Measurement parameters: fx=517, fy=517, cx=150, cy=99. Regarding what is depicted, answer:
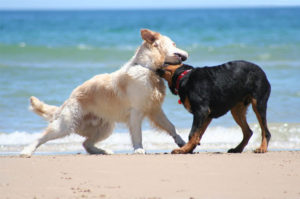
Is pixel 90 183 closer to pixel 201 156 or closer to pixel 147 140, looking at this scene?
pixel 201 156

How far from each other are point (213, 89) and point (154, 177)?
161 centimetres

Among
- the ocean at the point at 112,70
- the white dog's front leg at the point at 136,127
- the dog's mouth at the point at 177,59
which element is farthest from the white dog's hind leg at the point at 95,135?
the dog's mouth at the point at 177,59

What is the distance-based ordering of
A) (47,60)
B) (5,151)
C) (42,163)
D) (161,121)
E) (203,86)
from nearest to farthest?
(42,163)
(203,86)
(161,121)
(5,151)
(47,60)

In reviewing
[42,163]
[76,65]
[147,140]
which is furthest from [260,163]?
[76,65]

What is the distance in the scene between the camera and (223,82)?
6203 mm

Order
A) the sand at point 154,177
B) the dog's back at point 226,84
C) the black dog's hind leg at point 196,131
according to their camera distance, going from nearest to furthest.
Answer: the sand at point 154,177 < the black dog's hind leg at point 196,131 < the dog's back at point 226,84

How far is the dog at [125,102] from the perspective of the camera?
6477mm

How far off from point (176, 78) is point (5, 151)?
10.1 ft

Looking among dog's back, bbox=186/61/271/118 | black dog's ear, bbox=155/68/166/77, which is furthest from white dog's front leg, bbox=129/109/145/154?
dog's back, bbox=186/61/271/118

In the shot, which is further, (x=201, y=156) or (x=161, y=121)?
(x=161, y=121)

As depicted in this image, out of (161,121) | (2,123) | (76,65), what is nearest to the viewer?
(161,121)

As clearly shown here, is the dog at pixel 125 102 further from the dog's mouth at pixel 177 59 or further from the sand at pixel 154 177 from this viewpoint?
the sand at pixel 154 177

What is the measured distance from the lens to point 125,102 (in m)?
6.62

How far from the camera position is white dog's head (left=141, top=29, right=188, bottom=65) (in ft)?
21.2
